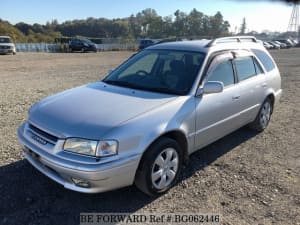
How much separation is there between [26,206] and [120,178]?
112 cm

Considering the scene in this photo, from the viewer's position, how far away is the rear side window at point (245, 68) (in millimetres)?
4703

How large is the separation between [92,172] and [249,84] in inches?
123

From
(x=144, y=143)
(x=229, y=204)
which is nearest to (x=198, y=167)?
(x=229, y=204)

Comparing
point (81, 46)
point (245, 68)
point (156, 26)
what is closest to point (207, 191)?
point (245, 68)

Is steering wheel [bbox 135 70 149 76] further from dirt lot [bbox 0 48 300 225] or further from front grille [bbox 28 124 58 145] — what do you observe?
front grille [bbox 28 124 58 145]

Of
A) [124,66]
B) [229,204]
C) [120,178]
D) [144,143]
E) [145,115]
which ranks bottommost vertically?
[229,204]

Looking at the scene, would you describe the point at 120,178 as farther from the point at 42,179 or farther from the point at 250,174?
the point at 250,174

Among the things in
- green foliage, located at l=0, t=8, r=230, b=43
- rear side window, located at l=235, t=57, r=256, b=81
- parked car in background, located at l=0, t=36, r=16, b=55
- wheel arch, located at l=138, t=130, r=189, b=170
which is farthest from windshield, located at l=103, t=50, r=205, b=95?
green foliage, located at l=0, t=8, r=230, b=43

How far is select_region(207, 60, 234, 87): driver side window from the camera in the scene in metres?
4.14

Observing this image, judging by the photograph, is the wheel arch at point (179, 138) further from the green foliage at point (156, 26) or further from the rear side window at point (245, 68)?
the green foliage at point (156, 26)

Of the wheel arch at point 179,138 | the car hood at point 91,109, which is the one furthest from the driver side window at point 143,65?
the wheel arch at point 179,138

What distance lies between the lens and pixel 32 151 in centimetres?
333

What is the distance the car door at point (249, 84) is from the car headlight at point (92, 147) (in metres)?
2.47

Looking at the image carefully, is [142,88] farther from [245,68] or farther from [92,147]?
[245,68]
